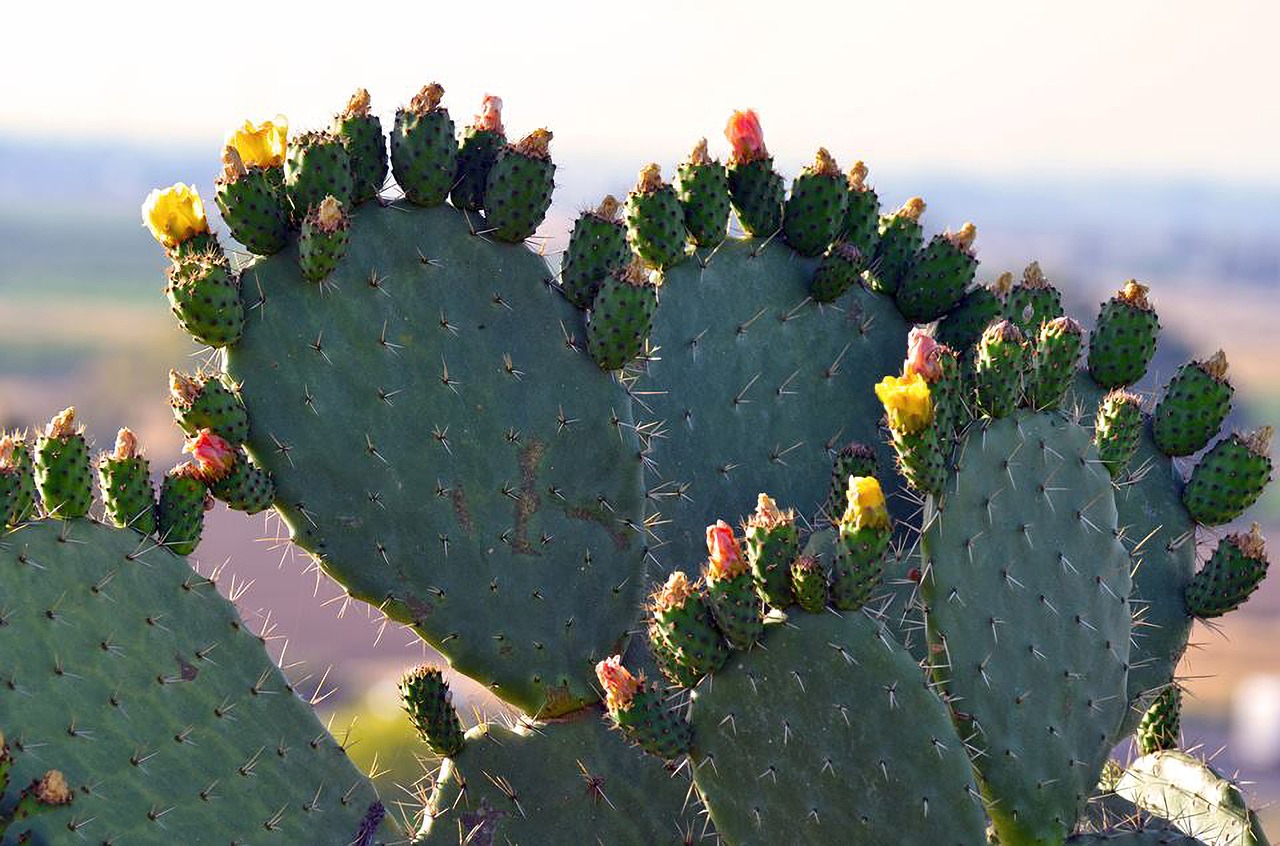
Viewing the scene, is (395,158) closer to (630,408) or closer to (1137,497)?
(630,408)

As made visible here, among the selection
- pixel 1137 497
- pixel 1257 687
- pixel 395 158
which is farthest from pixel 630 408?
pixel 1257 687

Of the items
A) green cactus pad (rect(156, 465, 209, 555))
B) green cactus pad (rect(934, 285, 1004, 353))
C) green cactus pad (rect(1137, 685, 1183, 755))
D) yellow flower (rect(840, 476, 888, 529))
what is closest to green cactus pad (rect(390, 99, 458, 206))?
green cactus pad (rect(156, 465, 209, 555))

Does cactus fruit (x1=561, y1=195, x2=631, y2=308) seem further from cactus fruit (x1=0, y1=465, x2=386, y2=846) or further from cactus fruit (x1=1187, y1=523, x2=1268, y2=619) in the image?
cactus fruit (x1=1187, y1=523, x2=1268, y2=619)

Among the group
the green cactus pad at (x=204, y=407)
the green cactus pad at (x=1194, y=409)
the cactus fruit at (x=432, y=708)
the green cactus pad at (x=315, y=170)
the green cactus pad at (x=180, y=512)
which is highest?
the green cactus pad at (x=315, y=170)

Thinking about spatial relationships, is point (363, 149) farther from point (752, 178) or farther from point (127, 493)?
point (752, 178)

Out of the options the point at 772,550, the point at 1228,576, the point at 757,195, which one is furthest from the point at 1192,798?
the point at 757,195

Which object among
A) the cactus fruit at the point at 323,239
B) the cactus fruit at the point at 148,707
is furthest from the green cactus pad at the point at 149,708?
the cactus fruit at the point at 323,239

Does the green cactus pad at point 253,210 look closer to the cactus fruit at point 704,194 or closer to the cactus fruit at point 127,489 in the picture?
the cactus fruit at point 127,489
